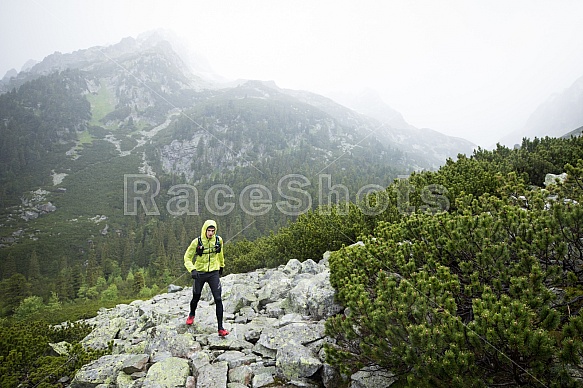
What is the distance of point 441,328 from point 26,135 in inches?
7473

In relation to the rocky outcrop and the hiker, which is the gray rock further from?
the hiker

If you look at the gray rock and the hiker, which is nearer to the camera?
the gray rock

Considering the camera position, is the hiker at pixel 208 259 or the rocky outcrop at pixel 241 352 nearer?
the rocky outcrop at pixel 241 352

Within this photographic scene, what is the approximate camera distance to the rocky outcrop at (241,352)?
5191 millimetres

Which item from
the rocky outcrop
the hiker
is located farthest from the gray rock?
the hiker

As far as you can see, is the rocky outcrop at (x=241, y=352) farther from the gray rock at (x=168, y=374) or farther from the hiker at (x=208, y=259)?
the hiker at (x=208, y=259)

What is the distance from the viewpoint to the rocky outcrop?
17.0ft

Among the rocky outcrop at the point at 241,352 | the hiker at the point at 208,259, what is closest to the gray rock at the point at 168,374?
the rocky outcrop at the point at 241,352

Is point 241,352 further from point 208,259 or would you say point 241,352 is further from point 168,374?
point 208,259

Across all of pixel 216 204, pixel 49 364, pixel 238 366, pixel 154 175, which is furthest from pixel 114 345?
pixel 154 175

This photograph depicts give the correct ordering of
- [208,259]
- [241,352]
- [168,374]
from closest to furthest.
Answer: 1. [168,374]
2. [241,352]
3. [208,259]

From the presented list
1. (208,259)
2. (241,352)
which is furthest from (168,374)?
(208,259)

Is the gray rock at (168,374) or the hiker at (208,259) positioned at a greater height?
the hiker at (208,259)

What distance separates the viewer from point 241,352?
6.19 meters
